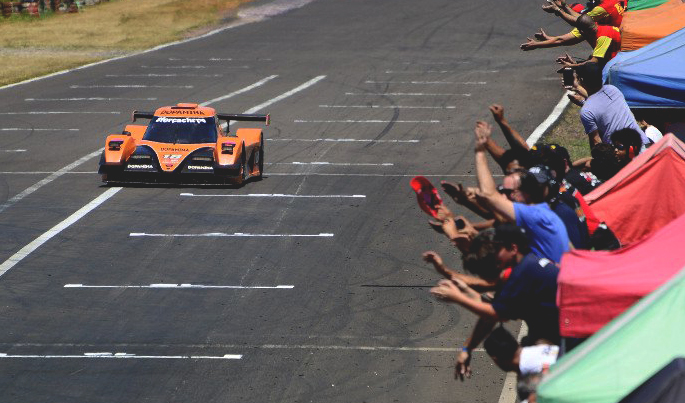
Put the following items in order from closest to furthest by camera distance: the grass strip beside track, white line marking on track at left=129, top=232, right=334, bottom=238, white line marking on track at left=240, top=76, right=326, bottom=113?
white line marking on track at left=129, top=232, right=334, bottom=238
white line marking on track at left=240, top=76, right=326, bottom=113
the grass strip beside track

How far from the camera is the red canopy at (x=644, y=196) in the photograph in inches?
405

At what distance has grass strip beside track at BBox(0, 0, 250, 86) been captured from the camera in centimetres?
3894

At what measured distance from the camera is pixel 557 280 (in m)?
7.54

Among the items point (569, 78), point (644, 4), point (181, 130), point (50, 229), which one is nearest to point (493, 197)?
point (569, 78)

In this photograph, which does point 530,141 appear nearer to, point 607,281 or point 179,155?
point 179,155

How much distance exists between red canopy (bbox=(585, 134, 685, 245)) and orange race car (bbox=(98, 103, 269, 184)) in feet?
33.8

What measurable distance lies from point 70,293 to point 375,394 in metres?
4.97

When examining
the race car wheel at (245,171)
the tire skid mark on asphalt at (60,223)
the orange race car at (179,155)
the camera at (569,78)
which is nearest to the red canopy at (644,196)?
the camera at (569,78)

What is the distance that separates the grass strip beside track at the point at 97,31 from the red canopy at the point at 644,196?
27156 mm

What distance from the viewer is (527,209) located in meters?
8.42

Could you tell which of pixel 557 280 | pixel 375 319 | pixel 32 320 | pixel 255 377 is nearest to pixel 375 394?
pixel 255 377

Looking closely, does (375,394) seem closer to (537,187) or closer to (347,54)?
(537,187)

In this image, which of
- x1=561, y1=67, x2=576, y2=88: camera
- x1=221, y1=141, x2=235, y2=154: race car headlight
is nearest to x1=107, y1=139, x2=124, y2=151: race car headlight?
x1=221, y1=141, x2=235, y2=154: race car headlight

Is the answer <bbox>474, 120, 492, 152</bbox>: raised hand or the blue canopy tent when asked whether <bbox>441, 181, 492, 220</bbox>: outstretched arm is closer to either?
<bbox>474, 120, 492, 152</bbox>: raised hand
